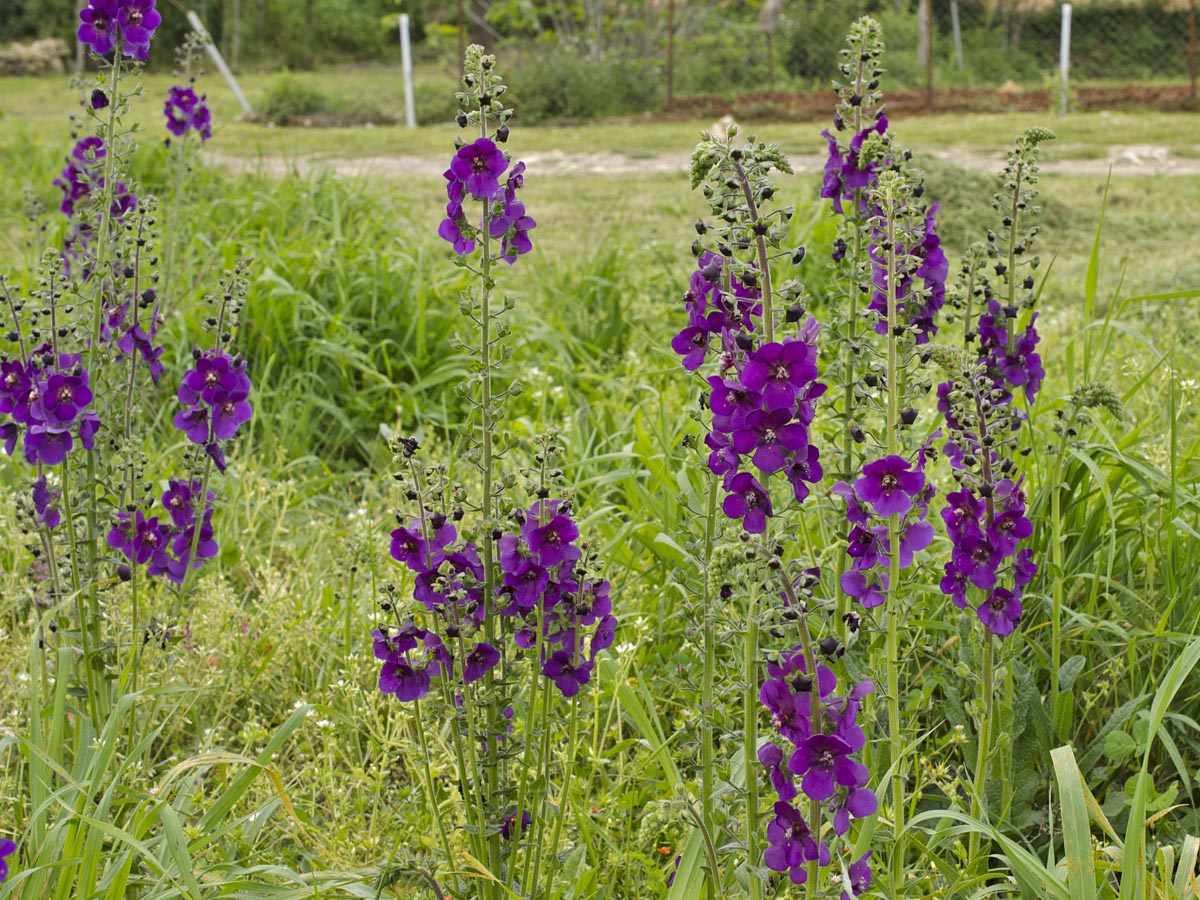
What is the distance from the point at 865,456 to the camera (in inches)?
80.7

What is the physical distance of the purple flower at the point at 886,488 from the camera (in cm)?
168

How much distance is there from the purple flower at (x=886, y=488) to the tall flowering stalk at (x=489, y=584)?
0.41 meters

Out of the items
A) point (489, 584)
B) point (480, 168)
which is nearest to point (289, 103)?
point (480, 168)

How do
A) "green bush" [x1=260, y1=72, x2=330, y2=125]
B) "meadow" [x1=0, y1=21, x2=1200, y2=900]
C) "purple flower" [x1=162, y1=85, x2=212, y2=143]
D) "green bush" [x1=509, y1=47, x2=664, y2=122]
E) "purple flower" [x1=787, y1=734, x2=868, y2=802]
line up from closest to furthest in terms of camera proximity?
1. "purple flower" [x1=787, y1=734, x2=868, y2=802]
2. "meadow" [x1=0, y1=21, x2=1200, y2=900]
3. "purple flower" [x1=162, y1=85, x2=212, y2=143]
4. "green bush" [x1=509, y1=47, x2=664, y2=122]
5. "green bush" [x1=260, y1=72, x2=330, y2=125]

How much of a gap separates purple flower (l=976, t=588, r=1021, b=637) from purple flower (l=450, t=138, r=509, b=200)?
1.00 m

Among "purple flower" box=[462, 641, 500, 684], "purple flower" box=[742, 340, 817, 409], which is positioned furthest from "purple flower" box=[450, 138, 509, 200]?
"purple flower" box=[462, 641, 500, 684]

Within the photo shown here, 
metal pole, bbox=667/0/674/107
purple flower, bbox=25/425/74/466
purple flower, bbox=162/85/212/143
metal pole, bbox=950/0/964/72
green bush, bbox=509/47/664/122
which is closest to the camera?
purple flower, bbox=25/425/74/466

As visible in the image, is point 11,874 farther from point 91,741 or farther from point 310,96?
point 310,96

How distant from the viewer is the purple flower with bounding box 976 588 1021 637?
74.2 inches

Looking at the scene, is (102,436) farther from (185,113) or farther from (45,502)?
(185,113)

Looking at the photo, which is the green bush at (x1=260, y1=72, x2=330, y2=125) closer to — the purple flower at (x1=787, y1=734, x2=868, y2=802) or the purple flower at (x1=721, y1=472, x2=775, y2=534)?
the purple flower at (x1=721, y1=472, x2=775, y2=534)

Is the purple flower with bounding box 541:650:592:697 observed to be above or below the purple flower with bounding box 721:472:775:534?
below

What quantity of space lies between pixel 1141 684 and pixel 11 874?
2230 mm

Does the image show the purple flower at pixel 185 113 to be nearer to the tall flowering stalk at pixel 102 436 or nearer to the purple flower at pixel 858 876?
the tall flowering stalk at pixel 102 436
